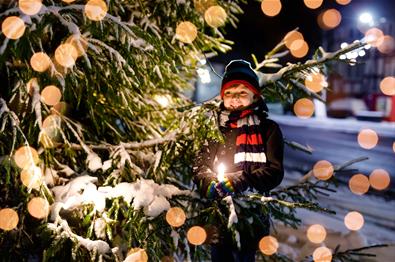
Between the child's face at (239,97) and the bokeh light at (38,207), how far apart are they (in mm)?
1561

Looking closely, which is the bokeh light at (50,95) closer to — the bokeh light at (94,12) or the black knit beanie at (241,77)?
the bokeh light at (94,12)

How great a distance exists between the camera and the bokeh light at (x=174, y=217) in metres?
3.09

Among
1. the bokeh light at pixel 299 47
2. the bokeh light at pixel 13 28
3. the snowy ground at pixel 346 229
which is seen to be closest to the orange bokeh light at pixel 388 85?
the bokeh light at pixel 299 47

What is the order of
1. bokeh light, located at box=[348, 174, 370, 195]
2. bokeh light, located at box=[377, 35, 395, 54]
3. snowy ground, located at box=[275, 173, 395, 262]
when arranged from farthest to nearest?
bokeh light, located at box=[377, 35, 395, 54], bokeh light, located at box=[348, 174, 370, 195], snowy ground, located at box=[275, 173, 395, 262]

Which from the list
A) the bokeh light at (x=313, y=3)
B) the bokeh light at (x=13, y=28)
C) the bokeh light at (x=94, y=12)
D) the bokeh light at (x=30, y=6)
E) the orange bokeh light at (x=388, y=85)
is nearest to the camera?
the bokeh light at (x=13, y=28)

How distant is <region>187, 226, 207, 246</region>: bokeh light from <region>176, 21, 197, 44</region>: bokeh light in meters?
1.89

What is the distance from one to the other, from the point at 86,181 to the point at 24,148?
551 millimetres

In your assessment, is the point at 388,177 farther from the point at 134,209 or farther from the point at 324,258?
the point at 134,209

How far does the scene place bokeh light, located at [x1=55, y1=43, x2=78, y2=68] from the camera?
2.91 metres

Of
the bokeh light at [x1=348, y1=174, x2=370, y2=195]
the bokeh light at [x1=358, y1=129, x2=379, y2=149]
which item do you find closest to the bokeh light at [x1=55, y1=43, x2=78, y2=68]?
the bokeh light at [x1=348, y1=174, x2=370, y2=195]

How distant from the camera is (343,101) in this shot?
88.8 ft

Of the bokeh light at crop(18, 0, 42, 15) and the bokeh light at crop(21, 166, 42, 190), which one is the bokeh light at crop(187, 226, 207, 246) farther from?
the bokeh light at crop(18, 0, 42, 15)

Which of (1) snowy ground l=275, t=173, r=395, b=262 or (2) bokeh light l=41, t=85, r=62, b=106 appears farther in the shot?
(1) snowy ground l=275, t=173, r=395, b=262

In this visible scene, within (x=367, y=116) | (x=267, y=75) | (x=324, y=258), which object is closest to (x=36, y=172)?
(x=267, y=75)
